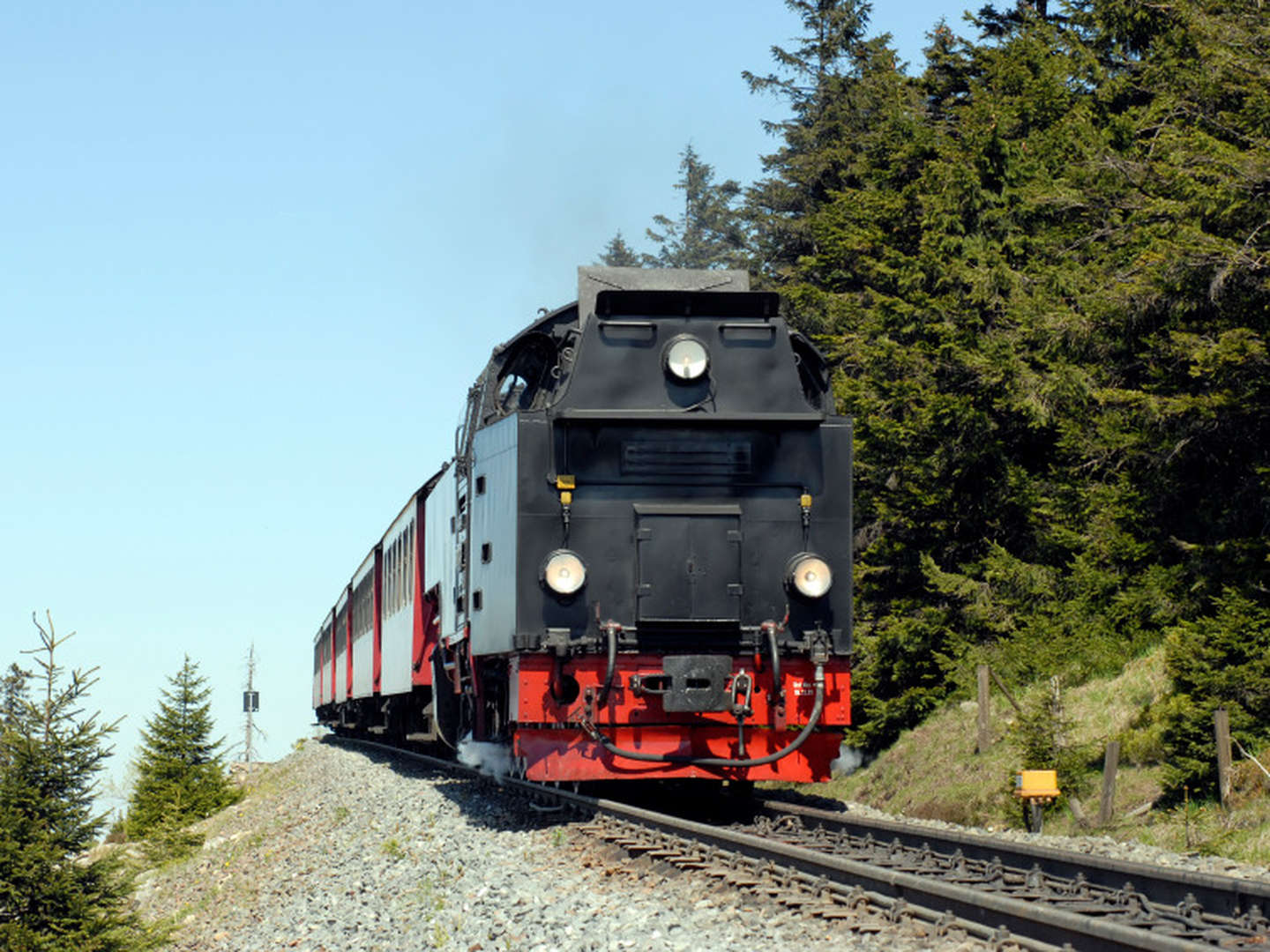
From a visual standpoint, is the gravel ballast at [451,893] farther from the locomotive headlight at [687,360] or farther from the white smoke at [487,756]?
the locomotive headlight at [687,360]

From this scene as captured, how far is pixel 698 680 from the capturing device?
10.9 meters

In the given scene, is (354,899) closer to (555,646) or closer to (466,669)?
(555,646)

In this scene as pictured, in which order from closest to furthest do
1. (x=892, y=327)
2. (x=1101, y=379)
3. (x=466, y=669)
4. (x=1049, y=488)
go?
(x=466, y=669)
(x=1101, y=379)
(x=1049, y=488)
(x=892, y=327)

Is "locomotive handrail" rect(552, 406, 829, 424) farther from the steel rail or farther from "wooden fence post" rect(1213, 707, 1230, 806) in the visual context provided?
"wooden fence post" rect(1213, 707, 1230, 806)

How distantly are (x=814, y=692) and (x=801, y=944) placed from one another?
15.8 feet

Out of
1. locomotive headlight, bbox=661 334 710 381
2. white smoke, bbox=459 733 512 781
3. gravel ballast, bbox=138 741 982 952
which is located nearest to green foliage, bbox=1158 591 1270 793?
Answer: locomotive headlight, bbox=661 334 710 381

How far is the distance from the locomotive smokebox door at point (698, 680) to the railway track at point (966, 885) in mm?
920

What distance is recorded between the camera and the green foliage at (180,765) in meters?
36.3

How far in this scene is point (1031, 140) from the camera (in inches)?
990

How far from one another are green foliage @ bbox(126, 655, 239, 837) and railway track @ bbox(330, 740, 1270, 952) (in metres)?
28.6

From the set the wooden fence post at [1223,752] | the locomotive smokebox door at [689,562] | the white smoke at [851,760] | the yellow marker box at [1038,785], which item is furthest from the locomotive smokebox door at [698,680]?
the white smoke at [851,760]

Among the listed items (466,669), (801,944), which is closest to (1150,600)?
(466,669)

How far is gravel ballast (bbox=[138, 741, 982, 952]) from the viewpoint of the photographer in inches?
275

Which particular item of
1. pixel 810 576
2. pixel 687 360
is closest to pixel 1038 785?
pixel 810 576
